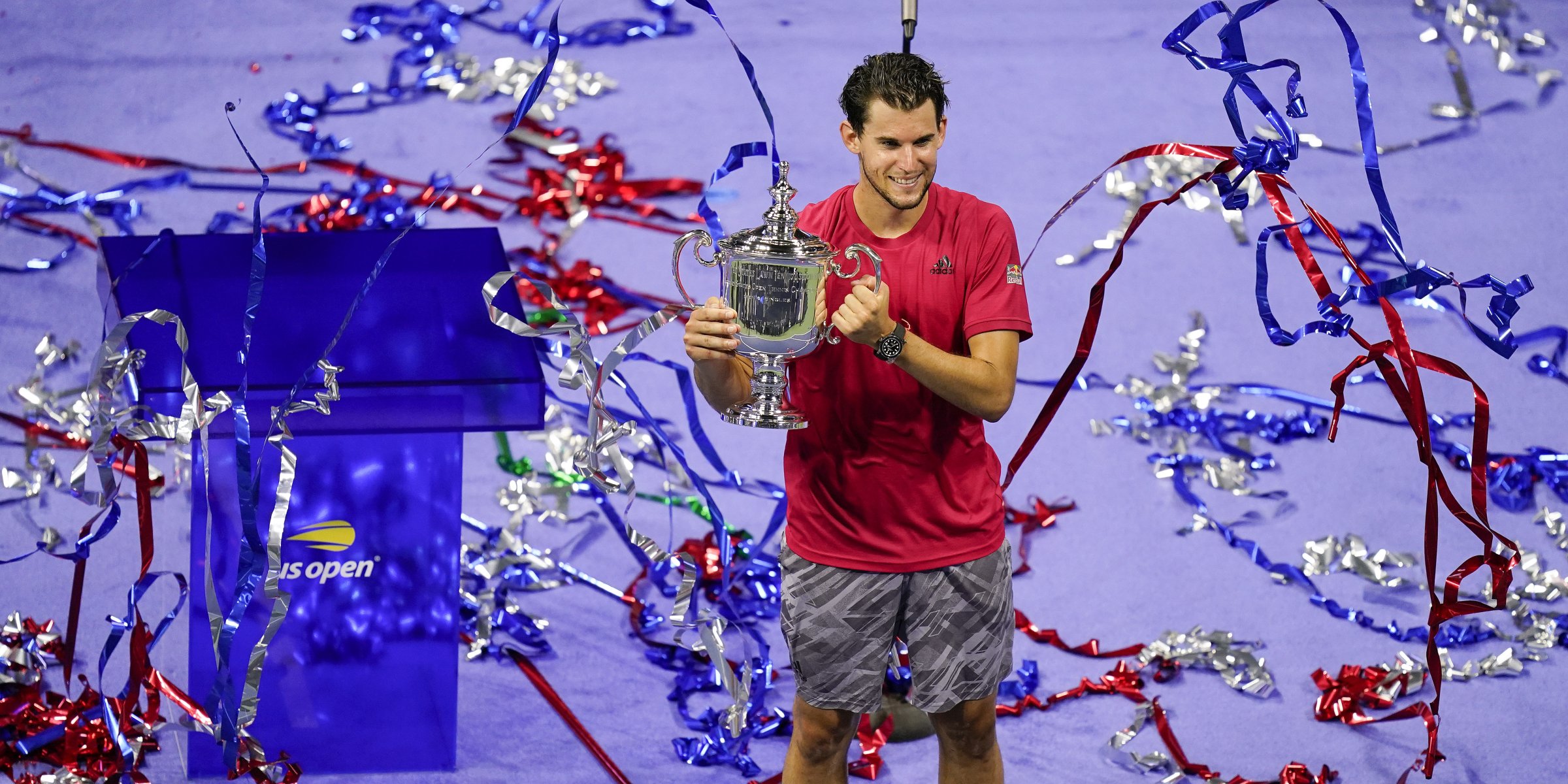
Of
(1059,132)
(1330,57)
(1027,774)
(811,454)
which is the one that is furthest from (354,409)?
(1330,57)

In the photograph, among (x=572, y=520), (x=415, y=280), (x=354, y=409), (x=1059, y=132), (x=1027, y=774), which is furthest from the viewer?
(x=1059, y=132)

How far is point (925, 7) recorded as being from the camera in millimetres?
6227

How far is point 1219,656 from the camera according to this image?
132 inches

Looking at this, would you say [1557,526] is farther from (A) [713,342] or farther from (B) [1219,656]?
(A) [713,342]

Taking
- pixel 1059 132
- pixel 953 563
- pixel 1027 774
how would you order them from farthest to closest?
1. pixel 1059 132
2. pixel 1027 774
3. pixel 953 563

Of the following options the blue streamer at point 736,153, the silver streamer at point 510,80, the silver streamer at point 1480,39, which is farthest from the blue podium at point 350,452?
the silver streamer at point 1480,39

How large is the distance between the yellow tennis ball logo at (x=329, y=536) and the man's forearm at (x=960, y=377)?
1258 mm

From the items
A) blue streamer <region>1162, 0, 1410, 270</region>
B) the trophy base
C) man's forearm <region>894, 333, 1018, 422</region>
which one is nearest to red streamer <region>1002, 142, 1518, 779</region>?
blue streamer <region>1162, 0, 1410, 270</region>

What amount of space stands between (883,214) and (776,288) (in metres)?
0.22

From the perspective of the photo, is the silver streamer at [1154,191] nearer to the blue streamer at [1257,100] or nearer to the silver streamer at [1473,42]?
the silver streamer at [1473,42]

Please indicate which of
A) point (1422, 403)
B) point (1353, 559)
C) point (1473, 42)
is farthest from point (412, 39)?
point (1422, 403)

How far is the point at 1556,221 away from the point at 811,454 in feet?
12.9

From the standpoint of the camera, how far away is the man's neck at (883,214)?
217 cm

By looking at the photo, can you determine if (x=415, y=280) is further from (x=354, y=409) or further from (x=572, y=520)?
(x=572, y=520)
